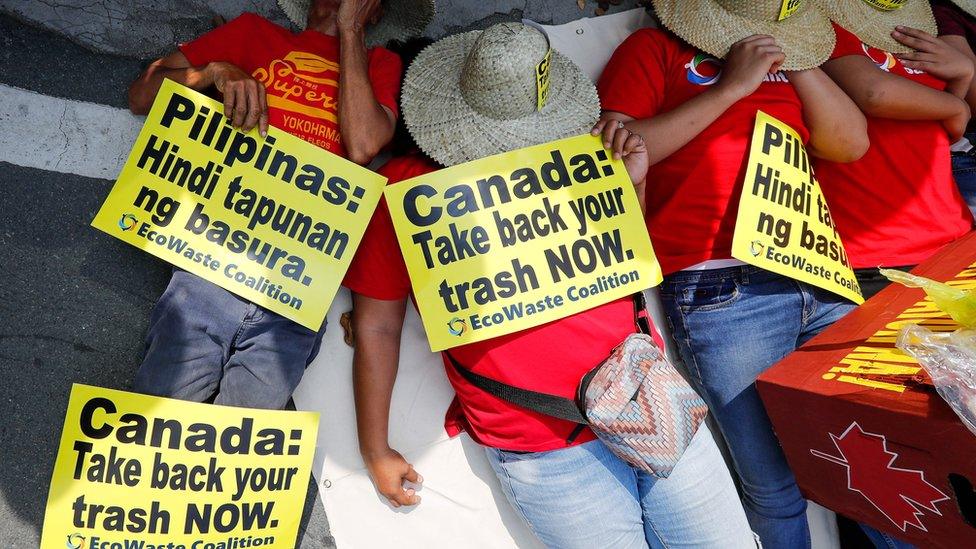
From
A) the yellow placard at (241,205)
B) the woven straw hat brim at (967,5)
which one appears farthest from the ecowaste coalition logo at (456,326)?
the woven straw hat brim at (967,5)

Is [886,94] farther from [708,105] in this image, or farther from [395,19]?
[395,19]

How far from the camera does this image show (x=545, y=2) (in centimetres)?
249

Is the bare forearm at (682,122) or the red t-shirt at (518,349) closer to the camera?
the red t-shirt at (518,349)

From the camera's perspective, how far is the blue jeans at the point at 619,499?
1.92 metres

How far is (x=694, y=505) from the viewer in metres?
1.97

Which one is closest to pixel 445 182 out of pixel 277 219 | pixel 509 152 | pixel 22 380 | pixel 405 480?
pixel 509 152

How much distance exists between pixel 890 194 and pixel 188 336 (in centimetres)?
213

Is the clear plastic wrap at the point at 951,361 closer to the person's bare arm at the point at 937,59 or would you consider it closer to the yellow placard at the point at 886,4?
the person's bare arm at the point at 937,59

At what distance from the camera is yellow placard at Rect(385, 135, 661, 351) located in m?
1.85

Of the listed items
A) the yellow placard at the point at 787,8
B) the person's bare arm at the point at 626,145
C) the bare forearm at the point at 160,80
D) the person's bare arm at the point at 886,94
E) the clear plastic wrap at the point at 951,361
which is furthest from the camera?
the person's bare arm at the point at 886,94

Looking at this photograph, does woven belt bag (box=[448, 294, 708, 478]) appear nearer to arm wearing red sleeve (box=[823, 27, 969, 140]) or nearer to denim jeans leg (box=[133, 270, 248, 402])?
denim jeans leg (box=[133, 270, 248, 402])

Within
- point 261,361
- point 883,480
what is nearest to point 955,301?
point 883,480

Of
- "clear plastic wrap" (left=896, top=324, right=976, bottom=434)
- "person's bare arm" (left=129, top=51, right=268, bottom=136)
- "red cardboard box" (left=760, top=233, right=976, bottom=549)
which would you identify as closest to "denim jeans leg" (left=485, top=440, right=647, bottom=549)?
"red cardboard box" (left=760, top=233, right=976, bottom=549)

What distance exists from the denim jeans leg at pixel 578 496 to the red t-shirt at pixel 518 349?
4 centimetres
